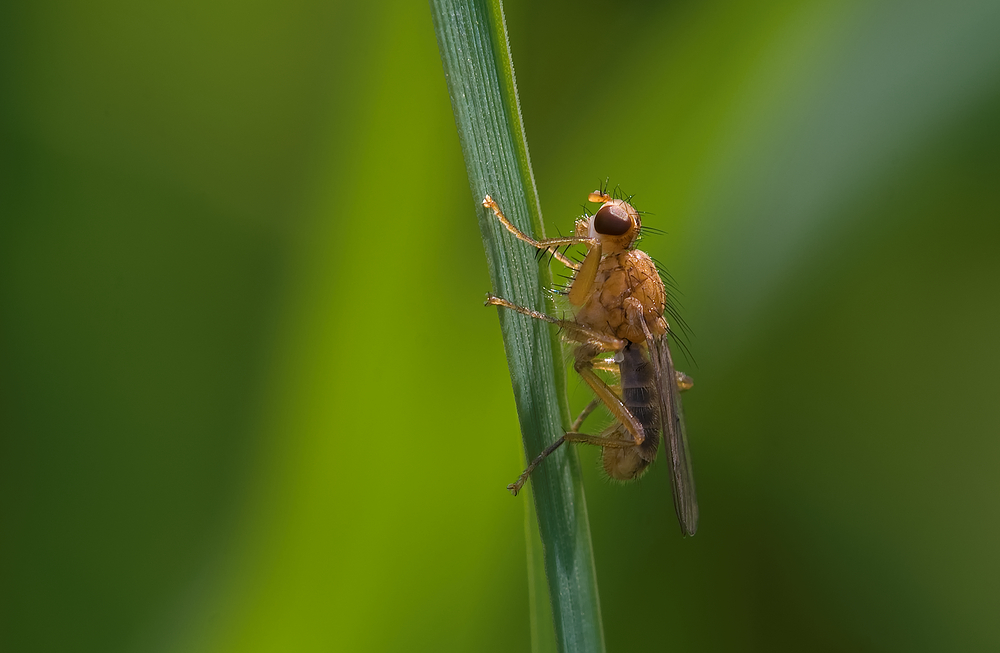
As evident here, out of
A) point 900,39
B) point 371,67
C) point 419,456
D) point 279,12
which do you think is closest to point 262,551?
point 419,456

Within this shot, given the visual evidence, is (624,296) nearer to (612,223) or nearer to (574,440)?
(612,223)

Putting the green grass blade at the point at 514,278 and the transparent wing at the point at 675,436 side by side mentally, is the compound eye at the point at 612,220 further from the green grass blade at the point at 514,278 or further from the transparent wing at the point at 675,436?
the green grass blade at the point at 514,278

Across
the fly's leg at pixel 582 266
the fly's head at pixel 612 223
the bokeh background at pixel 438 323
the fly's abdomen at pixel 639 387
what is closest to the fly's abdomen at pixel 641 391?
the fly's abdomen at pixel 639 387

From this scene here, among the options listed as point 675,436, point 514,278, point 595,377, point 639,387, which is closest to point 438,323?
point 514,278

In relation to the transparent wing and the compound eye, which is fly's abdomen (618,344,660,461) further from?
the compound eye

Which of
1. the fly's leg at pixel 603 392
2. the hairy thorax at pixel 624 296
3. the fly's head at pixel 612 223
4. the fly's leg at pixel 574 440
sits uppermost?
the fly's head at pixel 612 223

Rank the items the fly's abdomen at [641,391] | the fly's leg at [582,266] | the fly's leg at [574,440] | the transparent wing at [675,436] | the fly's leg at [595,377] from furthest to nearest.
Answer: the fly's abdomen at [641,391] < the fly's leg at [595,377] < the fly's leg at [582,266] < the transparent wing at [675,436] < the fly's leg at [574,440]

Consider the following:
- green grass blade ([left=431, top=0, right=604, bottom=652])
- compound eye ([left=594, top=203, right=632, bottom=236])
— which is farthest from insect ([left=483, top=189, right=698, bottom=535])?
green grass blade ([left=431, top=0, right=604, bottom=652])

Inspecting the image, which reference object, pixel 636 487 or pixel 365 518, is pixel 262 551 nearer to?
pixel 365 518
